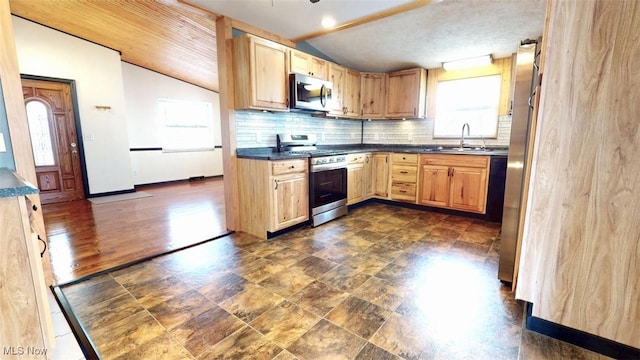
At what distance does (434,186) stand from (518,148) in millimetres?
2142

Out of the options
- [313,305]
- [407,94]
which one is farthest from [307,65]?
[313,305]

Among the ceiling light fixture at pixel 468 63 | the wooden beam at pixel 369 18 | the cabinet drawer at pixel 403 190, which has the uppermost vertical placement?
the wooden beam at pixel 369 18

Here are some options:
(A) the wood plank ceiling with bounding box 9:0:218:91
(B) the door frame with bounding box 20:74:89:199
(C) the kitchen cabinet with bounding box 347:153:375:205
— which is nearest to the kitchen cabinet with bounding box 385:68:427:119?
(C) the kitchen cabinet with bounding box 347:153:375:205

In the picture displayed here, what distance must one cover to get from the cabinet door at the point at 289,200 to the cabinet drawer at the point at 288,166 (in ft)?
0.19

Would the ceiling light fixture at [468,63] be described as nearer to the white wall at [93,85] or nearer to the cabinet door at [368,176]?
the cabinet door at [368,176]

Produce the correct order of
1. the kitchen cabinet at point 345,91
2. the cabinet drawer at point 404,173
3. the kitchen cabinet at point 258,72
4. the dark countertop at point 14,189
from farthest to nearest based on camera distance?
the cabinet drawer at point 404,173, the kitchen cabinet at point 345,91, the kitchen cabinet at point 258,72, the dark countertop at point 14,189

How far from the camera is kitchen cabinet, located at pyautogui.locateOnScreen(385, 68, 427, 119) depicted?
14.9ft

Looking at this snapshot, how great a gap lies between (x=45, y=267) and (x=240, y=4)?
288cm

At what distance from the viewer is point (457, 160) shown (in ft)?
12.8

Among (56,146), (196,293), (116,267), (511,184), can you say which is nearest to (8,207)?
(196,293)

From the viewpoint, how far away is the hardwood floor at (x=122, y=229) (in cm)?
260

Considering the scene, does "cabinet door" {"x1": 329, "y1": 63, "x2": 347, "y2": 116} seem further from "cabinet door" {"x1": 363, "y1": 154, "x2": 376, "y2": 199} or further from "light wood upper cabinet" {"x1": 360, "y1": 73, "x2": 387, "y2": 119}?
"cabinet door" {"x1": 363, "y1": 154, "x2": 376, "y2": 199}

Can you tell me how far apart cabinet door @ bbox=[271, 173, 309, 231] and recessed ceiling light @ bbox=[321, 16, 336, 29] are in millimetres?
1854

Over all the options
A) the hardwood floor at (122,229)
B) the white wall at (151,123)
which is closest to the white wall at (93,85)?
the white wall at (151,123)
